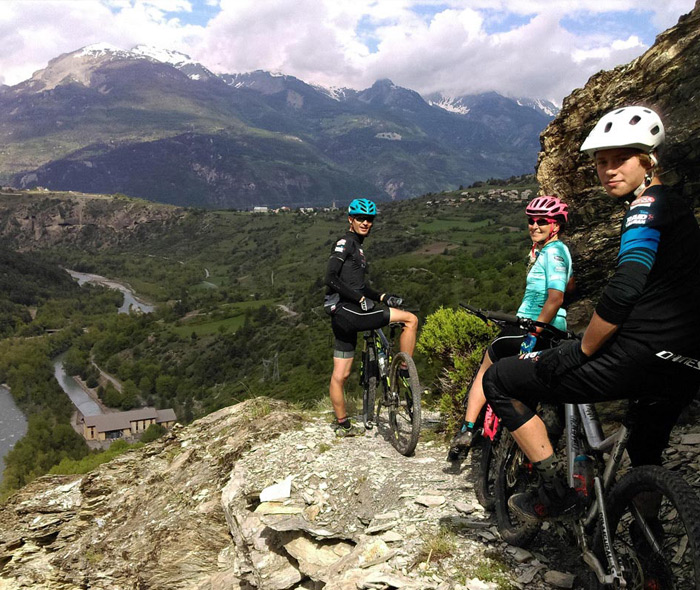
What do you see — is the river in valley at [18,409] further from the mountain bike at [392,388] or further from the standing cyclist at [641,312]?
the standing cyclist at [641,312]

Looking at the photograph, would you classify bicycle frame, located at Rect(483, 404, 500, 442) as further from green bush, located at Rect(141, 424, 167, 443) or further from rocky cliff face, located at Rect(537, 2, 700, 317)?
green bush, located at Rect(141, 424, 167, 443)

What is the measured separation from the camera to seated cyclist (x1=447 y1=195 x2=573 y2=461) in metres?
4.90

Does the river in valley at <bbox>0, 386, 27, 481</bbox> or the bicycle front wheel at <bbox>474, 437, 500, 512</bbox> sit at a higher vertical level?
the bicycle front wheel at <bbox>474, 437, 500, 512</bbox>

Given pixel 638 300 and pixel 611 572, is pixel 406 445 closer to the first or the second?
pixel 611 572

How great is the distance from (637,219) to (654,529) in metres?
1.95

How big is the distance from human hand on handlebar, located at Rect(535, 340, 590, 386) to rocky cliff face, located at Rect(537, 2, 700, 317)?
160 inches

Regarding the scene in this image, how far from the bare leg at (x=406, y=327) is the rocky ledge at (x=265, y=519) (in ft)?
5.51

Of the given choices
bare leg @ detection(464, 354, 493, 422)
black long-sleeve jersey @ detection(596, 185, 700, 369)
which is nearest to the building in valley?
bare leg @ detection(464, 354, 493, 422)

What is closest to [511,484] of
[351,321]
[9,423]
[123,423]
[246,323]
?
[351,321]

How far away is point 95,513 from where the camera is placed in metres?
9.24

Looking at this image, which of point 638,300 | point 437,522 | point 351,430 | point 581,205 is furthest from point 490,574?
point 581,205

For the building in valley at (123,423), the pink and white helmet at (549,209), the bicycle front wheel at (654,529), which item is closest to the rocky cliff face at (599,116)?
the pink and white helmet at (549,209)

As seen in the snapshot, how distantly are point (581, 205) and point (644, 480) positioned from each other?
18.3 ft

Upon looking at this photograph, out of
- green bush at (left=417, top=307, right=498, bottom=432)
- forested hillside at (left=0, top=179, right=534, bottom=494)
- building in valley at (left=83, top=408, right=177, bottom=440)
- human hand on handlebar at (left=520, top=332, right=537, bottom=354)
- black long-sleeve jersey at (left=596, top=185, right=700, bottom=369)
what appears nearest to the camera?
black long-sleeve jersey at (left=596, top=185, right=700, bottom=369)
